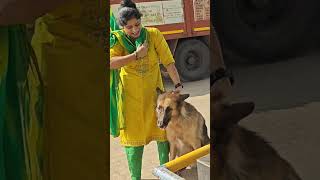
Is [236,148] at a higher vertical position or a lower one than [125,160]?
higher

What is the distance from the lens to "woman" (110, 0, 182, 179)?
366 centimetres

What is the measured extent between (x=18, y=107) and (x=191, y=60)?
24.5ft

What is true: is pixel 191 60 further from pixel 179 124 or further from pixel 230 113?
pixel 230 113

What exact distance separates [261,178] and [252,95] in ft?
0.44

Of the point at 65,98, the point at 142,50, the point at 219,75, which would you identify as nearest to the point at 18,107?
the point at 65,98

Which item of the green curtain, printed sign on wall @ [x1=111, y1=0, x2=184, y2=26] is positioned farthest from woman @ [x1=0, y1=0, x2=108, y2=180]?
printed sign on wall @ [x1=111, y1=0, x2=184, y2=26]

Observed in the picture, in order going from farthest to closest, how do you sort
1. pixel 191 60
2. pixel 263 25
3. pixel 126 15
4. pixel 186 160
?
pixel 191 60, pixel 126 15, pixel 186 160, pixel 263 25

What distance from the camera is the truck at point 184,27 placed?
23.4 feet

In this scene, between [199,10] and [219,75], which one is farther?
[199,10]

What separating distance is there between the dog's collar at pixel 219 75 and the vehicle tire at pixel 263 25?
0.04 metres

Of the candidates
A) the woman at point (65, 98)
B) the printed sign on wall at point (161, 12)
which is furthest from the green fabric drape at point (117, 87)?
the printed sign on wall at point (161, 12)

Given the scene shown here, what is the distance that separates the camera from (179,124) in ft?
12.7

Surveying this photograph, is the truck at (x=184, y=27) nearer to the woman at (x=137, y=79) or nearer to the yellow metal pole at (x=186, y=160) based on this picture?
the woman at (x=137, y=79)

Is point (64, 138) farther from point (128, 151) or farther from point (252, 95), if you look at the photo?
point (128, 151)
